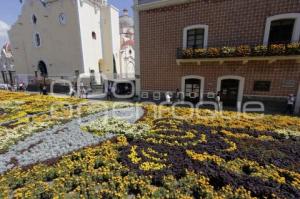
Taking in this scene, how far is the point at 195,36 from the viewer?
14.6 meters

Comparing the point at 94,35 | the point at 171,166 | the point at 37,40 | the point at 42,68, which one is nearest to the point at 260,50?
the point at 171,166

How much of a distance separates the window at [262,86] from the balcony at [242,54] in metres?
1.57

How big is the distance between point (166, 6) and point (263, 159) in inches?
555

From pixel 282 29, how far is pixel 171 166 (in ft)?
42.5

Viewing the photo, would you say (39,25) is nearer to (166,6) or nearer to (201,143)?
(166,6)

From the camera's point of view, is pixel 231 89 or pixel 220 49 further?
pixel 231 89

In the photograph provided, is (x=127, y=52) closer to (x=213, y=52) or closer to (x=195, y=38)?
(x=195, y=38)

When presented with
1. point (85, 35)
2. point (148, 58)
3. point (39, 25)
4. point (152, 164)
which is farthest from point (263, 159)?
point (39, 25)

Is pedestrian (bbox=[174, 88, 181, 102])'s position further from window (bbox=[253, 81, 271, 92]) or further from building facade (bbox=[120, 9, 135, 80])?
building facade (bbox=[120, 9, 135, 80])

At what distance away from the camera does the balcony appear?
11.3 meters

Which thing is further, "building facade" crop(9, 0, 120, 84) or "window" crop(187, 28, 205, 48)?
"building facade" crop(9, 0, 120, 84)

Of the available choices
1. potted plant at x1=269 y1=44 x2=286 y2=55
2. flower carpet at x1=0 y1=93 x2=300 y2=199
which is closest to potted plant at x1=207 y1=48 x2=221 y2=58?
potted plant at x1=269 y1=44 x2=286 y2=55

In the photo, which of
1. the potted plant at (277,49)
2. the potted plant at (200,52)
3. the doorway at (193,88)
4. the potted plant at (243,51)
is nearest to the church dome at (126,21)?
the doorway at (193,88)

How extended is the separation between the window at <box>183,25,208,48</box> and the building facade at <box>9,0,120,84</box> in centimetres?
1695
